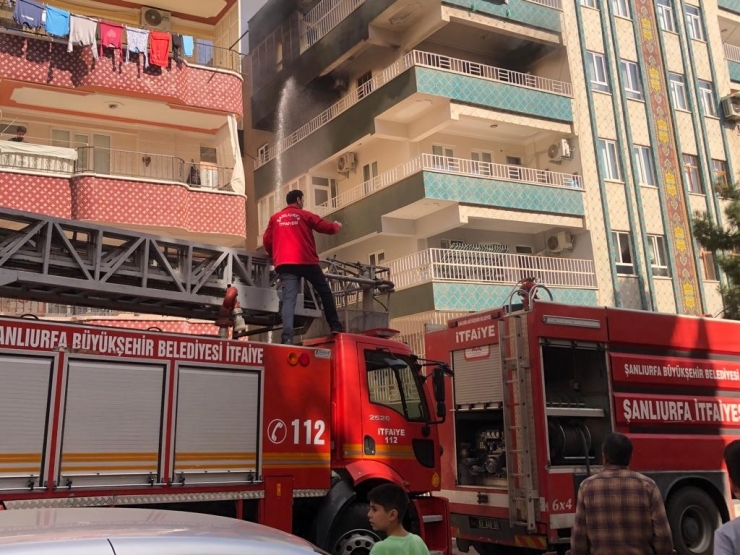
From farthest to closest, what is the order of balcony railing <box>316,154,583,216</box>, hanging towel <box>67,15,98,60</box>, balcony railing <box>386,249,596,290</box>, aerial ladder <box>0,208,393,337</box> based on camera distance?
balcony railing <box>316,154,583,216</box> → balcony railing <box>386,249,596,290</box> → hanging towel <box>67,15,98,60</box> → aerial ladder <box>0,208,393,337</box>

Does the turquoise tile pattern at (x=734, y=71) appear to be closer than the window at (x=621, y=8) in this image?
No

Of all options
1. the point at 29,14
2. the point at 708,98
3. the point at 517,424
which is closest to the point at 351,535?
the point at 517,424

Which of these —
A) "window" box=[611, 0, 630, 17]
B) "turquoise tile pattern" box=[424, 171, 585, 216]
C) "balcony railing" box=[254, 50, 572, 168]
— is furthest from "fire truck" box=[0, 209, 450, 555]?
"window" box=[611, 0, 630, 17]

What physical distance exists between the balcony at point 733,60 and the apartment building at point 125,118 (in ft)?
60.9

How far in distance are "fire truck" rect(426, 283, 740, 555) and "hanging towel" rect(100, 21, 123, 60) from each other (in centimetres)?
990

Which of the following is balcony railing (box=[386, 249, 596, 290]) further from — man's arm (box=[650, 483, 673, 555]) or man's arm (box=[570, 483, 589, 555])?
man's arm (box=[650, 483, 673, 555])

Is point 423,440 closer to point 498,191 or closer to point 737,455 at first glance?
point 737,455

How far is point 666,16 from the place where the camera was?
1031 inches

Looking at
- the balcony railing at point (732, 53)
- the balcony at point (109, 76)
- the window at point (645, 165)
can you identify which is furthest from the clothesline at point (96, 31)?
the balcony railing at point (732, 53)

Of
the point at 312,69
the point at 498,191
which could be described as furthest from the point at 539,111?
the point at 312,69

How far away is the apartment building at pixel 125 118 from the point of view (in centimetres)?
1478

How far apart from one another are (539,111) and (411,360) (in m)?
15.8

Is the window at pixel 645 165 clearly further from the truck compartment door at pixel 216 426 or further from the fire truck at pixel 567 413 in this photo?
the truck compartment door at pixel 216 426

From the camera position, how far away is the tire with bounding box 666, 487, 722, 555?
8727 mm
